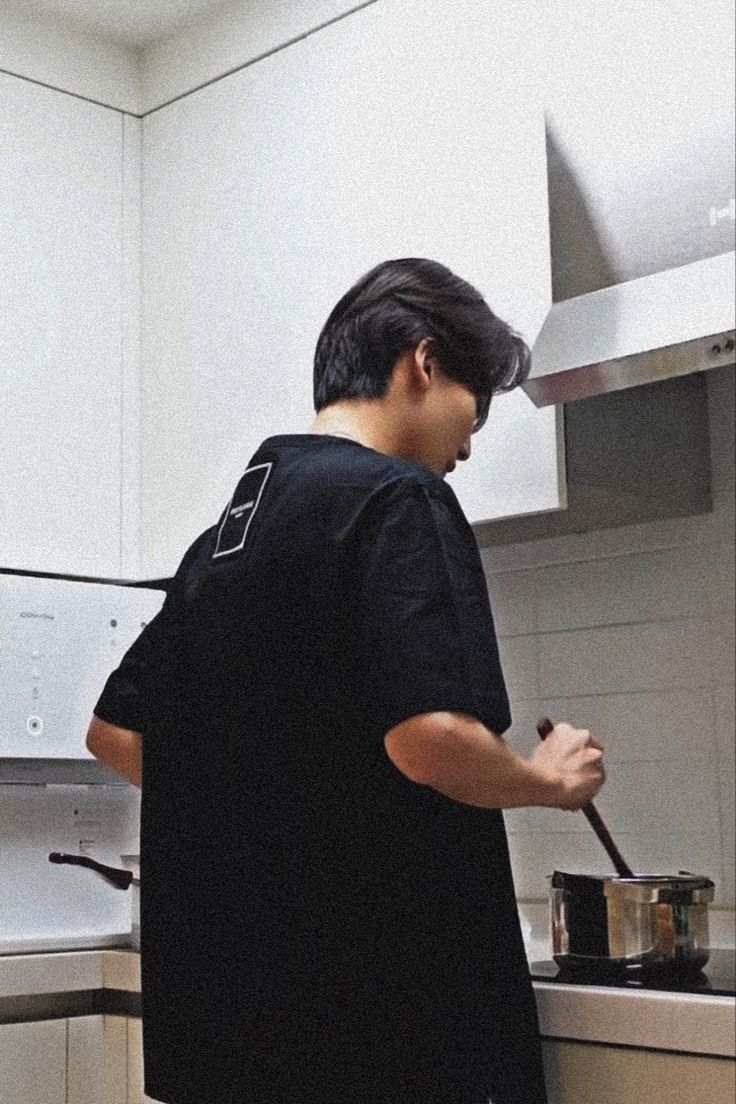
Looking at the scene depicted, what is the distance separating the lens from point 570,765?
5.23 feet

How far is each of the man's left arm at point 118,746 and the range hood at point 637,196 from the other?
2.17 feet

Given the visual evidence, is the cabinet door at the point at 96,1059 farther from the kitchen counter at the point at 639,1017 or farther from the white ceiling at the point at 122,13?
the white ceiling at the point at 122,13

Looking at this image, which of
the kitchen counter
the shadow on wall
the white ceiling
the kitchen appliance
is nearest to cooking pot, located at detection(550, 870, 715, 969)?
the kitchen counter

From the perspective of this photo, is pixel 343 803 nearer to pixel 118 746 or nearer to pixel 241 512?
pixel 241 512

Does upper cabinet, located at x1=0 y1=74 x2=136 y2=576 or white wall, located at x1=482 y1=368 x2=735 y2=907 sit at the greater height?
upper cabinet, located at x1=0 y1=74 x2=136 y2=576

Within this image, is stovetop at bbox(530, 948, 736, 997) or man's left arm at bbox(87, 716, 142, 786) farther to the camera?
man's left arm at bbox(87, 716, 142, 786)

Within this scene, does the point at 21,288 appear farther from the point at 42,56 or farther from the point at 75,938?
the point at 75,938

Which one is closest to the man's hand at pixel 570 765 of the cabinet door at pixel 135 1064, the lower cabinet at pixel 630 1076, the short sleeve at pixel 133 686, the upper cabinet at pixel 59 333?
the lower cabinet at pixel 630 1076

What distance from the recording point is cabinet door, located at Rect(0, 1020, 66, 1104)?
82.7 inches

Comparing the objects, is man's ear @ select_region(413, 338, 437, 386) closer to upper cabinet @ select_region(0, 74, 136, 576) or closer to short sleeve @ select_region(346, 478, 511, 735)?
short sleeve @ select_region(346, 478, 511, 735)

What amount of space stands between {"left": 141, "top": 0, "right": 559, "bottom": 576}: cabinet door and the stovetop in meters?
0.61

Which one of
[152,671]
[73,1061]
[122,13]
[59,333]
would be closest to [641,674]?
[152,671]

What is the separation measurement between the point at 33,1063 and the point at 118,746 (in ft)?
1.73

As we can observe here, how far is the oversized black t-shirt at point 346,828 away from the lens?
1498 millimetres
